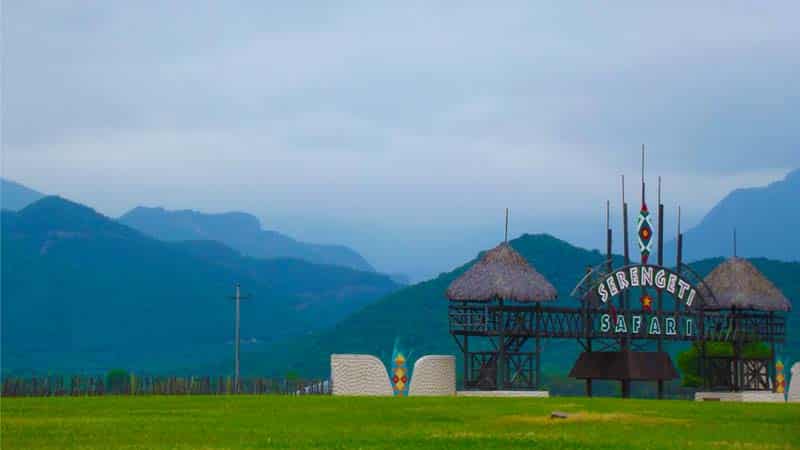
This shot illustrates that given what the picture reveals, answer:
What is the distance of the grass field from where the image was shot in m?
29.7

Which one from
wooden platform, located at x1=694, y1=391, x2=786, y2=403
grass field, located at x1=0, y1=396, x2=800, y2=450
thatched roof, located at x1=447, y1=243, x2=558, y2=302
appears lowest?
wooden platform, located at x1=694, y1=391, x2=786, y2=403

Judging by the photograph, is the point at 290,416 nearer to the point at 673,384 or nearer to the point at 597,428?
the point at 597,428

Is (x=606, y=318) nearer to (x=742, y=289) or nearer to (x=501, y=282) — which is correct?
(x=501, y=282)

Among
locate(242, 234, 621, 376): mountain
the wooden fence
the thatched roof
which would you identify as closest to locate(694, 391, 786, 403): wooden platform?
the thatched roof

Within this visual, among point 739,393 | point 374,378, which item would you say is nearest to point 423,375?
point 374,378

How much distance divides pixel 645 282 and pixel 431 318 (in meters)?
120

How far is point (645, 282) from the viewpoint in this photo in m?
67.6

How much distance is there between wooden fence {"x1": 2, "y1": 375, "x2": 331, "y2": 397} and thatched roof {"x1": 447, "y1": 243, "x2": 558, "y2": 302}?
8.22 m

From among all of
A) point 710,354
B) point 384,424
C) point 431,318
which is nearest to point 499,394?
point 710,354

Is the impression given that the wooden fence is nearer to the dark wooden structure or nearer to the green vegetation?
the dark wooden structure

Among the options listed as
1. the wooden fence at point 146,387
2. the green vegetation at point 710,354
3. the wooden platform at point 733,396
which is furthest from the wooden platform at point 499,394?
the green vegetation at point 710,354

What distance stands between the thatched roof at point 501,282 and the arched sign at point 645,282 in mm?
3186

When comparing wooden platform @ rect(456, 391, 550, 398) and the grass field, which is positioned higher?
the grass field

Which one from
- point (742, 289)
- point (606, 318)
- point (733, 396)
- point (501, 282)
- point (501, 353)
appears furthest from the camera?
point (742, 289)
